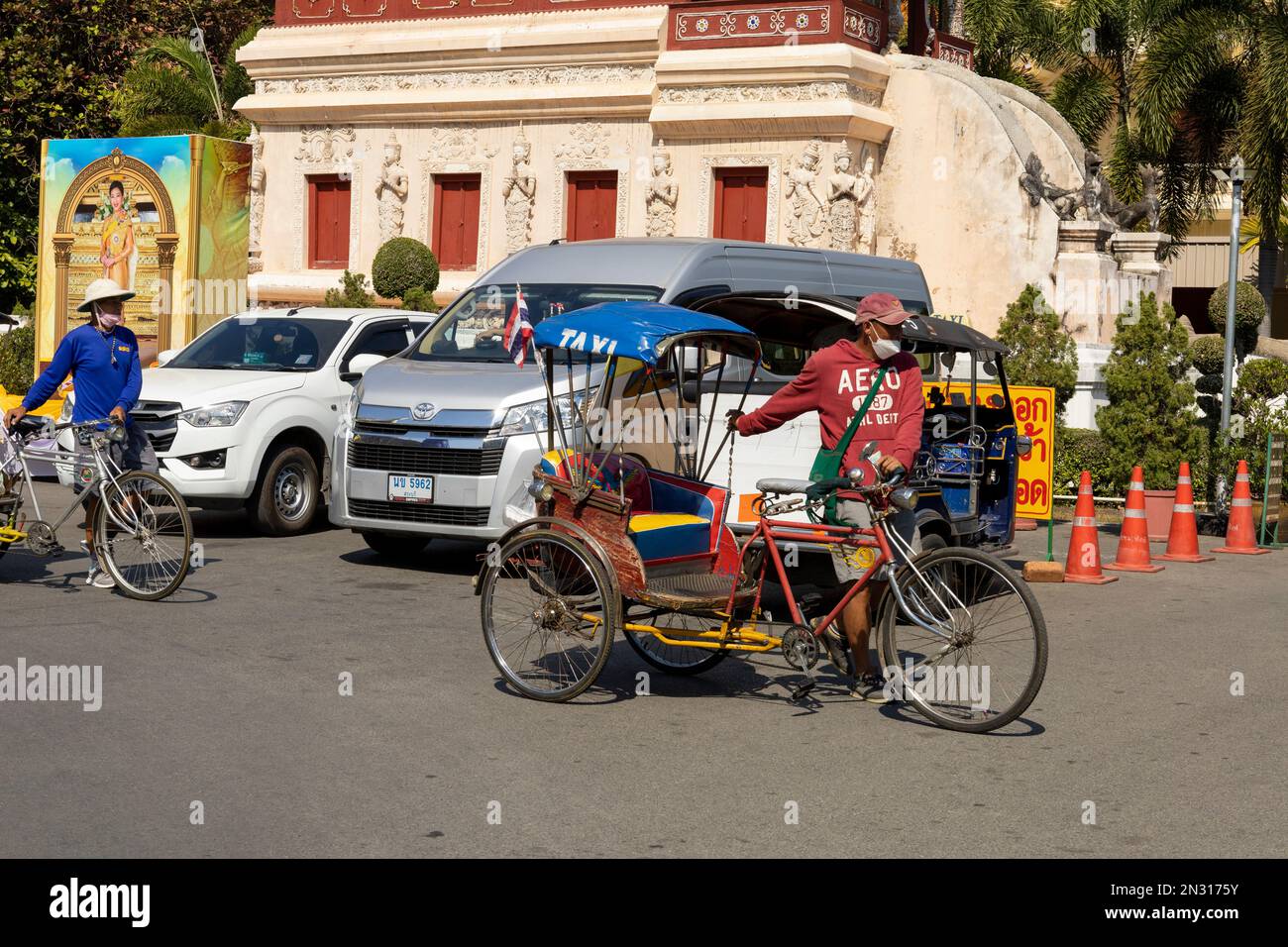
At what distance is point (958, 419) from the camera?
12.1 m

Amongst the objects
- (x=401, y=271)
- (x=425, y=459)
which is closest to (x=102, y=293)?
(x=425, y=459)

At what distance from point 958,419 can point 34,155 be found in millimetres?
33085

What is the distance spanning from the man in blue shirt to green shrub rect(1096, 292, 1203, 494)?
9.42 meters

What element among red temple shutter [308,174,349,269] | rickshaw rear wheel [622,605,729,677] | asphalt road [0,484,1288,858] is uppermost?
red temple shutter [308,174,349,269]

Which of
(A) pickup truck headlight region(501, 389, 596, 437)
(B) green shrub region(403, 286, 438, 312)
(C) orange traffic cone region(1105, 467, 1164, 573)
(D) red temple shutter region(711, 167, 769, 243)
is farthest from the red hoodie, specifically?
(D) red temple shutter region(711, 167, 769, 243)

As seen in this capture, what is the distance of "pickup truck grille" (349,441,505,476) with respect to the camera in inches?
458

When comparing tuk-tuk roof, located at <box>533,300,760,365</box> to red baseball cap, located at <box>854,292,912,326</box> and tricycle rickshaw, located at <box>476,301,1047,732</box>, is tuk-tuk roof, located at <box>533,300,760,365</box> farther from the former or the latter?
red baseball cap, located at <box>854,292,912,326</box>

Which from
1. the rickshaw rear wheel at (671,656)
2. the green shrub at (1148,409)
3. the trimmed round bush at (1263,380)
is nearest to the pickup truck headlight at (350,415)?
the rickshaw rear wheel at (671,656)

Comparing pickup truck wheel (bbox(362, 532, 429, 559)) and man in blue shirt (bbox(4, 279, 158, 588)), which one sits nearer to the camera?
man in blue shirt (bbox(4, 279, 158, 588))

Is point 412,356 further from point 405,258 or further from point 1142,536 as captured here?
point 405,258

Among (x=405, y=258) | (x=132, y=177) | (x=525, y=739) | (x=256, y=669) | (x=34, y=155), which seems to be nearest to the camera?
(x=525, y=739)

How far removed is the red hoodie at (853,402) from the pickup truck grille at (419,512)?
149 inches
